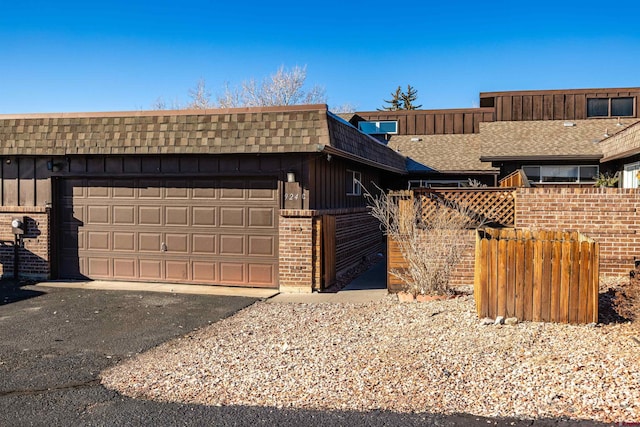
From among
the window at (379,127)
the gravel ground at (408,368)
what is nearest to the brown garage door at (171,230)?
the gravel ground at (408,368)

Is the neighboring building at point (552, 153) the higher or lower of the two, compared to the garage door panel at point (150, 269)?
higher

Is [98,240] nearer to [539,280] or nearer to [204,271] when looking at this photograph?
[204,271]

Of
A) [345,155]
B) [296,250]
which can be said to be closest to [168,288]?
[296,250]

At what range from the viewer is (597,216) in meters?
9.86

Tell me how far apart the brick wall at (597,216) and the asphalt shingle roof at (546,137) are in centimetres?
759

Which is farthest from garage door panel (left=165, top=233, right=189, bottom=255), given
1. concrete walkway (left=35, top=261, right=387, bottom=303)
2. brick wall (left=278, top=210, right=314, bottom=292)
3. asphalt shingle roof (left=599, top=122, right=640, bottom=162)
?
asphalt shingle roof (left=599, top=122, right=640, bottom=162)

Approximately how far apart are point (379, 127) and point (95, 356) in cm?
1991

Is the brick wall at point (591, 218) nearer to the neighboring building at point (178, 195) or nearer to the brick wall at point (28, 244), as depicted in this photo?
the neighboring building at point (178, 195)

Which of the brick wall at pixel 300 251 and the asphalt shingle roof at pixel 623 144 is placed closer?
the brick wall at pixel 300 251

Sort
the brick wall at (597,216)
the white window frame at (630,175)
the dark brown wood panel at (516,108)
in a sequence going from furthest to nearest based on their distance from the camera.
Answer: the dark brown wood panel at (516,108) < the white window frame at (630,175) < the brick wall at (597,216)

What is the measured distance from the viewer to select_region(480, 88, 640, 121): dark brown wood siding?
851 inches

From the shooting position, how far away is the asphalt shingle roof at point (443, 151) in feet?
63.7

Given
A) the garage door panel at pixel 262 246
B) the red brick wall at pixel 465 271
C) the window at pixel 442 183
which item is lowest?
the red brick wall at pixel 465 271

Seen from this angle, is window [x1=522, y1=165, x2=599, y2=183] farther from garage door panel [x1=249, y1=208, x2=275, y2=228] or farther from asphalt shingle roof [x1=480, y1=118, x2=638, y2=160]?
garage door panel [x1=249, y1=208, x2=275, y2=228]
